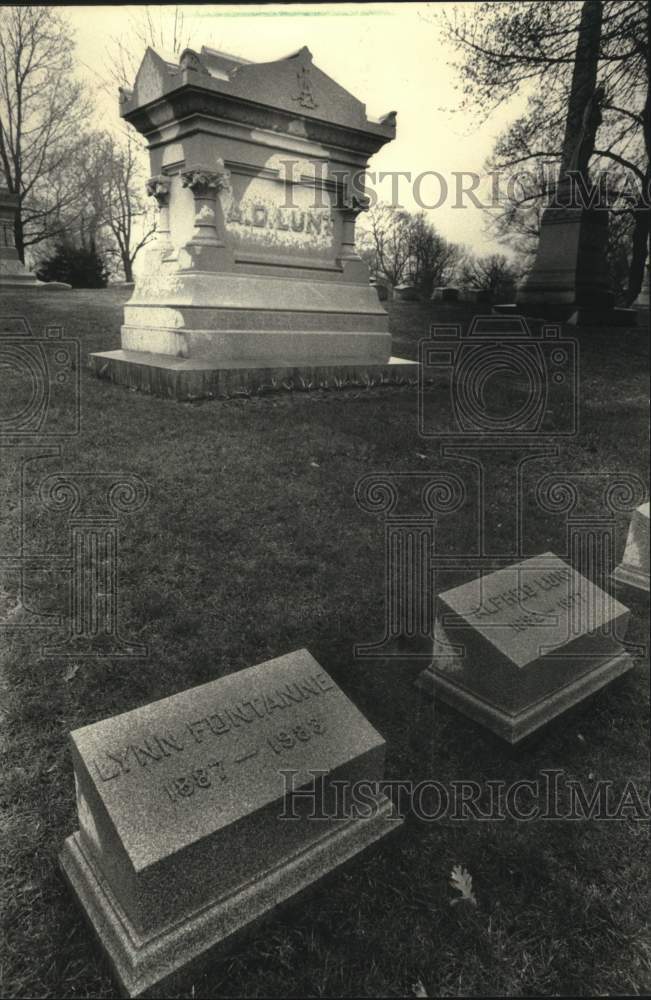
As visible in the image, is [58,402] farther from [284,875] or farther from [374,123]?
[374,123]

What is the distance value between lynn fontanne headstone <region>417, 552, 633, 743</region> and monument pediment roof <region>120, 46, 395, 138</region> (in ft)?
18.1

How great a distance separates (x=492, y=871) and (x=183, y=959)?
46.5 inches

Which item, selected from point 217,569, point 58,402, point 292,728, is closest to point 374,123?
point 58,402

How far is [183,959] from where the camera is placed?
1.79 meters

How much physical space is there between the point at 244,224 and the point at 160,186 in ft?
3.32

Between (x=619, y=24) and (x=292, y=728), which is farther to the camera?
(x=619, y=24)

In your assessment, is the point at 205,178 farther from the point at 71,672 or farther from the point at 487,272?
the point at 71,672

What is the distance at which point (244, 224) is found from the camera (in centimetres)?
696

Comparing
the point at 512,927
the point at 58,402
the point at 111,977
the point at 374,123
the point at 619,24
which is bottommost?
the point at 512,927

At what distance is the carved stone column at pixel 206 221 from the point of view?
6.44m
